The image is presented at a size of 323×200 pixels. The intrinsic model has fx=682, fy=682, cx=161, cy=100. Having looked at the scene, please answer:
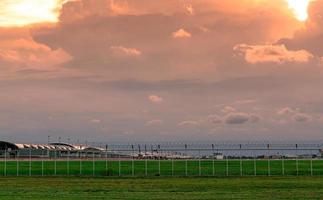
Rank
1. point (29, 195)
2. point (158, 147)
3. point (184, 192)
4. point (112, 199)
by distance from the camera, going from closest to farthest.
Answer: point (112, 199) < point (29, 195) < point (184, 192) < point (158, 147)

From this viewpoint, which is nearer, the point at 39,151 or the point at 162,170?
the point at 162,170

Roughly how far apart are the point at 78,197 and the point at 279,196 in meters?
11.7

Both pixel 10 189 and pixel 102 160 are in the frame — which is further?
pixel 102 160

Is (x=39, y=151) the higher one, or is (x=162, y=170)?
(x=39, y=151)

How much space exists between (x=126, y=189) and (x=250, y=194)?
9176 millimetres

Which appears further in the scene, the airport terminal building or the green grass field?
→ the airport terminal building

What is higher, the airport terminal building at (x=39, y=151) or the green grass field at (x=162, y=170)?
the airport terminal building at (x=39, y=151)

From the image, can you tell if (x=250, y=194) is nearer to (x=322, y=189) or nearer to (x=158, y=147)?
(x=322, y=189)

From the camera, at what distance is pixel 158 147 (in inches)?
2734

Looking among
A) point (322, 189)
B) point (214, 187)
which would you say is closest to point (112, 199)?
point (214, 187)

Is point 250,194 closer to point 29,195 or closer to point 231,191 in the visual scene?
point 231,191

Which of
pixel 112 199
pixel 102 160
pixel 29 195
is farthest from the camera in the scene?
pixel 102 160

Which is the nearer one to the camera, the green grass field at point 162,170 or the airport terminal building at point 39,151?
the green grass field at point 162,170

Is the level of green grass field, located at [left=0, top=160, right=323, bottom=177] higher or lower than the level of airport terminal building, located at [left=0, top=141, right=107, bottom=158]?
lower
